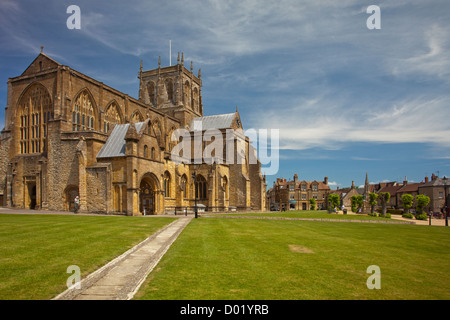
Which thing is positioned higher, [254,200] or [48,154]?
[48,154]

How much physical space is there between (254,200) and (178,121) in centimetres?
2269

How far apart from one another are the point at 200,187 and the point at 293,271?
41.8m

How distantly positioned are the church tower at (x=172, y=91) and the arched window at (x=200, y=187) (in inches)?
814

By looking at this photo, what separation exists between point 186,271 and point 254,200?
52333 mm

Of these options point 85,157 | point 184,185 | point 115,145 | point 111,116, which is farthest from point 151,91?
point 85,157

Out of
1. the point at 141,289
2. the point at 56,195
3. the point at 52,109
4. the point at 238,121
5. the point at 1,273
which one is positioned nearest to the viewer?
the point at 141,289

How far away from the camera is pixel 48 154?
37500 mm

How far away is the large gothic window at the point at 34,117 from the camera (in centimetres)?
4006

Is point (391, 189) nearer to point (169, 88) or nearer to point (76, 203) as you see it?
point (169, 88)

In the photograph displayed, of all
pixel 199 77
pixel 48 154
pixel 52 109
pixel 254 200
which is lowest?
pixel 254 200

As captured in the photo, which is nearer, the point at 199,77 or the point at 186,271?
the point at 186,271
